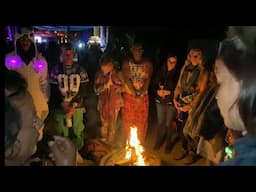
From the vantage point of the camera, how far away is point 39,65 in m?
4.73

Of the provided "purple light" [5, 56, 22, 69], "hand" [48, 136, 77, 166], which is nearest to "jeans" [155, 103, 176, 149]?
"hand" [48, 136, 77, 166]

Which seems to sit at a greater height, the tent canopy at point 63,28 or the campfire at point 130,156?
the tent canopy at point 63,28

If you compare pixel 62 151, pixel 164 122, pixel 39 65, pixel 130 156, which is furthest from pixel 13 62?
pixel 164 122

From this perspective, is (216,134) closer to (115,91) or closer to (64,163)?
(115,91)

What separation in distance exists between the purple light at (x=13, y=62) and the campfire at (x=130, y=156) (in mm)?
1035

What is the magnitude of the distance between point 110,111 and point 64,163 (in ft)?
1.89

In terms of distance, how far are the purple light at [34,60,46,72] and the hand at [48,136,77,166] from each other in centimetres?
58

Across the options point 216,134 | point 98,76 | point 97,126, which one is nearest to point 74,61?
point 98,76

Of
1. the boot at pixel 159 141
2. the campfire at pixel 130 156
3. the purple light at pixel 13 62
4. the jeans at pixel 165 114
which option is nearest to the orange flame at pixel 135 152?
the campfire at pixel 130 156

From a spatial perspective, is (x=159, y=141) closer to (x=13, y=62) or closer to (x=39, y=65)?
(x=39, y=65)

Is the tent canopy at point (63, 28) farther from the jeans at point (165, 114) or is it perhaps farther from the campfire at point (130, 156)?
the campfire at point (130, 156)

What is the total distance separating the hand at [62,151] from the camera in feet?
15.8

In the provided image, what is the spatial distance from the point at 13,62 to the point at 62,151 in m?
0.83

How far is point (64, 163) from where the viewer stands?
484 cm
